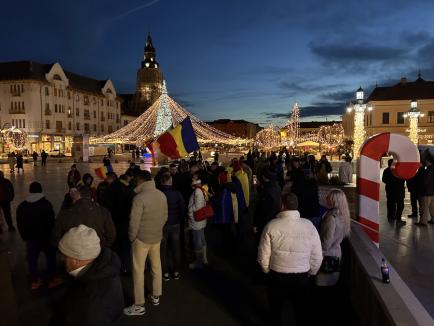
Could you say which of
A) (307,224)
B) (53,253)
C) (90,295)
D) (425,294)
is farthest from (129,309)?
(425,294)

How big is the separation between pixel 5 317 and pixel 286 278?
113 inches

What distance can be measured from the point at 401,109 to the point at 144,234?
191 ft

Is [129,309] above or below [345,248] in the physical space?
below

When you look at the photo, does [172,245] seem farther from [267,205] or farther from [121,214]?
[267,205]

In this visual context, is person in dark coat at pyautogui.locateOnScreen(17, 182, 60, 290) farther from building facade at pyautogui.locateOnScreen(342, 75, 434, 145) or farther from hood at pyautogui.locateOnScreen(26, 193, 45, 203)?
building facade at pyautogui.locateOnScreen(342, 75, 434, 145)

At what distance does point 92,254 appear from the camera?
9.41 ft

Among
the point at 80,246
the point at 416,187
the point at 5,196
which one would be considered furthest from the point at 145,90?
the point at 80,246

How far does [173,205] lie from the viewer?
6.74 metres

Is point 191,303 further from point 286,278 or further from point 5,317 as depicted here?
point 5,317

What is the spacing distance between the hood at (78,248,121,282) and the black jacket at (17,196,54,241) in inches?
163

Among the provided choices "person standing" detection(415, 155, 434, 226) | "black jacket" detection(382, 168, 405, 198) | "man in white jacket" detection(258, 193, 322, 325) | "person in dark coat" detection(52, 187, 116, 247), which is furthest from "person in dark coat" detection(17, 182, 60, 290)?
"person standing" detection(415, 155, 434, 226)

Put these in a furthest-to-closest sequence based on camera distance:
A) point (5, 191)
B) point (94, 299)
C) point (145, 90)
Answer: point (145, 90)
point (5, 191)
point (94, 299)

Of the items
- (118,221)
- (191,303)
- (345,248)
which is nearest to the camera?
(191,303)

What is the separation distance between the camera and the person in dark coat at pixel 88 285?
8.54ft
